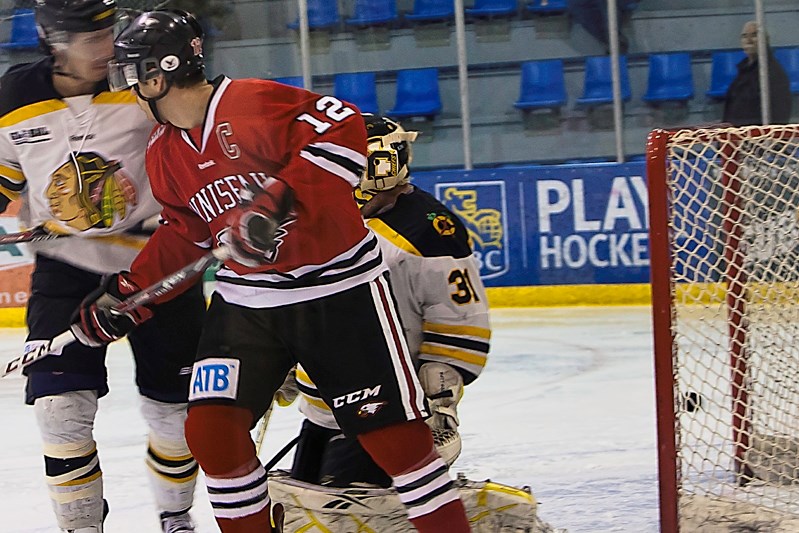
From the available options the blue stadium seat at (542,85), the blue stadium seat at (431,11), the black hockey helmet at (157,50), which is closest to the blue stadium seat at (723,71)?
the blue stadium seat at (542,85)

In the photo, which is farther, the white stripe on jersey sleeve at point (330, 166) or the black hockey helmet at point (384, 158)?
the black hockey helmet at point (384, 158)

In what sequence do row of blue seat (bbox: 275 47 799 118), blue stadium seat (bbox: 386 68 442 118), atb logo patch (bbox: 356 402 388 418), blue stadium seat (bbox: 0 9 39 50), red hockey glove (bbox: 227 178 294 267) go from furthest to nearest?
1. row of blue seat (bbox: 275 47 799 118)
2. blue stadium seat (bbox: 386 68 442 118)
3. blue stadium seat (bbox: 0 9 39 50)
4. atb logo patch (bbox: 356 402 388 418)
5. red hockey glove (bbox: 227 178 294 267)

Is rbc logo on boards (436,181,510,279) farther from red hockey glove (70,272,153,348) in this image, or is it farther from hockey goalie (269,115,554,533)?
red hockey glove (70,272,153,348)

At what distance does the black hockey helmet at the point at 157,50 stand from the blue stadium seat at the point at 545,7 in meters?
3.23

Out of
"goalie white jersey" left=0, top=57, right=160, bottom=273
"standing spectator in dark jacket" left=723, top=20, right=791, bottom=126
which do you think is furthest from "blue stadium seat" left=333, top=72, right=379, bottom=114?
"standing spectator in dark jacket" left=723, top=20, right=791, bottom=126

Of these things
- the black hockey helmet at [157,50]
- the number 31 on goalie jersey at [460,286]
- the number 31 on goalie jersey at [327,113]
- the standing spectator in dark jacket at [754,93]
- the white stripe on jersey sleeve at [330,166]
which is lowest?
the number 31 on goalie jersey at [460,286]

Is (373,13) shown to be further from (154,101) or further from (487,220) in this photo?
(487,220)

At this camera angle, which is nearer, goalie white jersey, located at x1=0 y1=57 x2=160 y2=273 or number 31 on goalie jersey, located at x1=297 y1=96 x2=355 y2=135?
number 31 on goalie jersey, located at x1=297 y1=96 x2=355 y2=135

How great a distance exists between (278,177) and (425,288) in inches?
16.7

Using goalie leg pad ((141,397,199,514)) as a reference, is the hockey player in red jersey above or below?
above

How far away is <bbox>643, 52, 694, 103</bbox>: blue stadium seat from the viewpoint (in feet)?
16.5

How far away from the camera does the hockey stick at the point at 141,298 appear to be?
170 centimetres

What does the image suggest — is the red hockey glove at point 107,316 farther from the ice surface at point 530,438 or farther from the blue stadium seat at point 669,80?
the blue stadium seat at point 669,80

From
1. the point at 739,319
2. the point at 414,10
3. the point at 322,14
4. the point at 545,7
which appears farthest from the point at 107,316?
the point at 545,7
